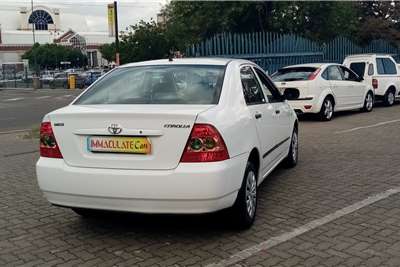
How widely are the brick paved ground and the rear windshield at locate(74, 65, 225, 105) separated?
108 cm

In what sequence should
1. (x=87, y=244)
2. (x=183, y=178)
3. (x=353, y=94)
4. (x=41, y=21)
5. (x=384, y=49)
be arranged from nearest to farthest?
(x=183, y=178) < (x=87, y=244) < (x=353, y=94) < (x=384, y=49) < (x=41, y=21)

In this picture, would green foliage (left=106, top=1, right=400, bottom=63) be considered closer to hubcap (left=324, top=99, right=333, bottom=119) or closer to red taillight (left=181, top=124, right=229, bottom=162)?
hubcap (left=324, top=99, right=333, bottom=119)

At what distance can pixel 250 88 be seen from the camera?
5145mm

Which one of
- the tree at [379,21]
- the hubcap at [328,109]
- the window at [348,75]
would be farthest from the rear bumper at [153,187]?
the tree at [379,21]

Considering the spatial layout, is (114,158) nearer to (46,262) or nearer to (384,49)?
(46,262)

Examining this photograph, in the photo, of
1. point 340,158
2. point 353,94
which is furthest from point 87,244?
point 353,94

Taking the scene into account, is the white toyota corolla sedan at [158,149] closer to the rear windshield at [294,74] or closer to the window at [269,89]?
the window at [269,89]

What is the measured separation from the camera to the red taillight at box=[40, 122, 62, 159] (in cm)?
426

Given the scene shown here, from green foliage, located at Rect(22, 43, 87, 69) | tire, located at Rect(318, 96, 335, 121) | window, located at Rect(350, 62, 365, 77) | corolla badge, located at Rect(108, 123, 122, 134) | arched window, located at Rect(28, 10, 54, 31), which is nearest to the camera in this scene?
corolla badge, located at Rect(108, 123, 122, 134)

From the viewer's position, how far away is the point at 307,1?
808 inches

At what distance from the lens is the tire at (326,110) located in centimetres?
1232

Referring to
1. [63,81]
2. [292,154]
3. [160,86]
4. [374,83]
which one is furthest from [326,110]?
[63,81]

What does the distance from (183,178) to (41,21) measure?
121252mm

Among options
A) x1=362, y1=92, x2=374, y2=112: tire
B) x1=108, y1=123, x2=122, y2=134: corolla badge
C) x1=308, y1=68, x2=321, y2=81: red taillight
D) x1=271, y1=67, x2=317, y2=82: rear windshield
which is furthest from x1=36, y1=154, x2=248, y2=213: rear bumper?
x1=362, y1=92, x2=374, y2=112: tire
